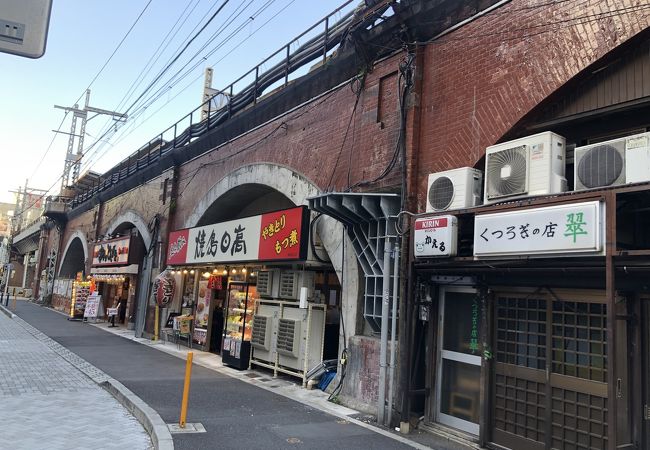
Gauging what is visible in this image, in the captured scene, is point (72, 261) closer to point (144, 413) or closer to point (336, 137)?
point (336, 137)

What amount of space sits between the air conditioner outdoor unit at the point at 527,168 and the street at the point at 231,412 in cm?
392

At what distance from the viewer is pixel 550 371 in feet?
21.6

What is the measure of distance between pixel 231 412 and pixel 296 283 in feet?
12.8

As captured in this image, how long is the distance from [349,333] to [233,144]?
843cm

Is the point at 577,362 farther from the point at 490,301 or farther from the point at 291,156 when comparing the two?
the point at 291,156

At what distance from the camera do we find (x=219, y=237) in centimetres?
1437

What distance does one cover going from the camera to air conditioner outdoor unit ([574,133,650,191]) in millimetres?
5316

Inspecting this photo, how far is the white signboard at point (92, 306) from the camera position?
24.8m

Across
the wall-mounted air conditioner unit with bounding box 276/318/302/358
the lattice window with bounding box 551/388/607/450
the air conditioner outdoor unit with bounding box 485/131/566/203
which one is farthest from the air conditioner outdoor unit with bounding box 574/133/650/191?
the wall-mounted air conditioner unit with bounding box 276/318/302/358

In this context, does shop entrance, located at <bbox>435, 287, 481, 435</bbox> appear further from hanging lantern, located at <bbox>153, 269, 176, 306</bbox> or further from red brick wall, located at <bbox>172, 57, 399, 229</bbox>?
hanging lantern, located at <bbox>153, 269, 176, 306</bbox>

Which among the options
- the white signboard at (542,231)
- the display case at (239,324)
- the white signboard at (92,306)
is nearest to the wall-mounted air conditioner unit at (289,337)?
the display case at (239,324)

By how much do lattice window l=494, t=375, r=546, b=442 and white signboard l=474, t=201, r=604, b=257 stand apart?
1.96 metres

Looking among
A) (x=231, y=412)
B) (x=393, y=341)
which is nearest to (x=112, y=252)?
(x=231, y=412)

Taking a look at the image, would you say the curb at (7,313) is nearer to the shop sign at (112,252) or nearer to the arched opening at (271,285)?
the shop sign at (112,252)
